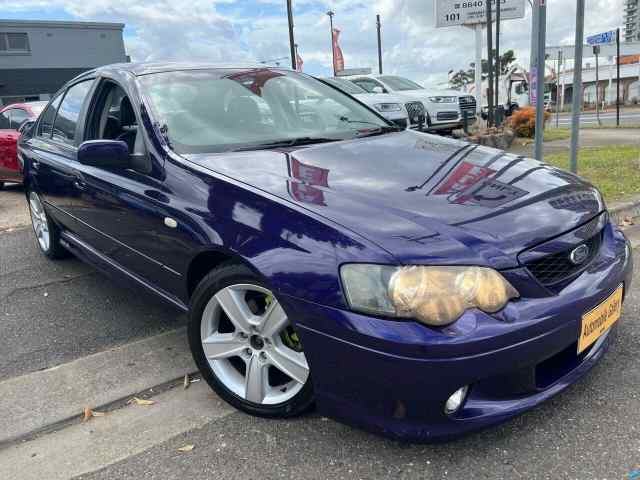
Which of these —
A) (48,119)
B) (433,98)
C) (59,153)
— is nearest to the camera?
(59,153)

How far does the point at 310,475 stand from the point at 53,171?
9.85ft

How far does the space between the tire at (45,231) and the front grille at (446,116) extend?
28.0 ft

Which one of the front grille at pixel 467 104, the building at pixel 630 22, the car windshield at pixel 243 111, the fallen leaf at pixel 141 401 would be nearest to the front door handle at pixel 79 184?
the car windshield at pixel 243 111

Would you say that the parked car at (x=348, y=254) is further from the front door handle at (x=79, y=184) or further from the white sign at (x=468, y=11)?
the white sign at (x=468, y=11)

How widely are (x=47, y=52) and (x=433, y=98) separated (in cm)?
3187

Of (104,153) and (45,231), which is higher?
(104,153)

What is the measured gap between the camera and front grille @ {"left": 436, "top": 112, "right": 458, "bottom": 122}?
11578 mm

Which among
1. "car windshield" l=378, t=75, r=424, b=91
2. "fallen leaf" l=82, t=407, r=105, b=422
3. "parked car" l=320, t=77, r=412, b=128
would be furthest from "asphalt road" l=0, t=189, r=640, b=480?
"car windshield" l=378, t=75, r=424, b=91

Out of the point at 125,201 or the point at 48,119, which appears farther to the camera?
the point at 48,119

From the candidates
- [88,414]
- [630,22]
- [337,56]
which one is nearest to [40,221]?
[88,414]

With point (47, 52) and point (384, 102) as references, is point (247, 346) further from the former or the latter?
point (47, 52)

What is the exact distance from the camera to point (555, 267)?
209 centimetres

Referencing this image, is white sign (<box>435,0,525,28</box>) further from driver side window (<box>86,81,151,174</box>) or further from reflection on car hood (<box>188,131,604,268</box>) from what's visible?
reflection on car hood (<box>188,131,604,268</box>)

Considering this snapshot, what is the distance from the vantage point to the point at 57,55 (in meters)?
35.3
